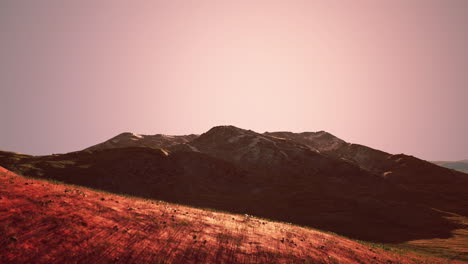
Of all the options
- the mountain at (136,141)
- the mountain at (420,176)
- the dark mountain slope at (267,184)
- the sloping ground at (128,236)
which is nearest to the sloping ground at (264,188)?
the dark mountain slope at (267,184)

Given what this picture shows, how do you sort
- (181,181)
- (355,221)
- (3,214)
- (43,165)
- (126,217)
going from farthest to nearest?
(181,181), (43,165), (355,221), (126,217), (3,214)

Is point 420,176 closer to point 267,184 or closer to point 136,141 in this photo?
point 267,184

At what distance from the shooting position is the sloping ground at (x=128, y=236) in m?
18.5

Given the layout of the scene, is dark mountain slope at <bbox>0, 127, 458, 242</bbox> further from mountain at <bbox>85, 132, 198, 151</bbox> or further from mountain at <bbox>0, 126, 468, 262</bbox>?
mountain at <bbox>85, 132, 198, 151</bbox>

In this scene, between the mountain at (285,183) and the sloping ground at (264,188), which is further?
the mountain at (285,183)

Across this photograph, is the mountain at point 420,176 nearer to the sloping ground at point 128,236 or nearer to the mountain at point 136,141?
the sloping ground at point 128,236

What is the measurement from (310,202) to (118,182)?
6121 cm

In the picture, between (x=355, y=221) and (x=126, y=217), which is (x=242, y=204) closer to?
(x=355, y=221)

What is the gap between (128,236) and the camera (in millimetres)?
21859

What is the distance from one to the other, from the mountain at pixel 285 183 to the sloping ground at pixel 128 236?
3756 cm

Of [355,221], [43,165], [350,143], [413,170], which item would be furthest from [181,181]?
[350,143]

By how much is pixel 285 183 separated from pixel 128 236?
93286 millimetres

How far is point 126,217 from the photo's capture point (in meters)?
25.0

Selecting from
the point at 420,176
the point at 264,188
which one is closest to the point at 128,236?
the point at 264,188
